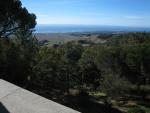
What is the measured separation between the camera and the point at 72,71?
3094 centimetres

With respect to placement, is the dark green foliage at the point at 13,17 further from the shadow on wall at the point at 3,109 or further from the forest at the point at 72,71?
the shadow on wall at the point at 3,109

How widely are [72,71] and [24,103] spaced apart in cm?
2841

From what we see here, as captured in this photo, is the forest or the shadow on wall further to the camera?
the forest

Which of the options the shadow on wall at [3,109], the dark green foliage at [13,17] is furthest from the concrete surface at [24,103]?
the dark green foliage at [13,17]

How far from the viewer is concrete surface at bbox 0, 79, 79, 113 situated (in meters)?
2.30

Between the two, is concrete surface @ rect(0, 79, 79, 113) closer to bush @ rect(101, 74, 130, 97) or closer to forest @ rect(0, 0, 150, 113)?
forest @ rect(0, 0, 150, 113)

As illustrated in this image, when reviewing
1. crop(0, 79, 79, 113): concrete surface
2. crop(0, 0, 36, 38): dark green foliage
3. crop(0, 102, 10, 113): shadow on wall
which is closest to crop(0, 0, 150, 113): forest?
crop(0, 0, 36, 38): dark green foliage

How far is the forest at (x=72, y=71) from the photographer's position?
1909 cm

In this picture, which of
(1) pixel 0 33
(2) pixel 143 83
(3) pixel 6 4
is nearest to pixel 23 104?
(3) pixel 6 4

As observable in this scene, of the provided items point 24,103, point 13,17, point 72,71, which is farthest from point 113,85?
point 24,103

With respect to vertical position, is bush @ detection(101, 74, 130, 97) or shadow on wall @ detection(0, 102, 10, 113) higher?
shadow on wall @ detection(0, 102, 10, 113)

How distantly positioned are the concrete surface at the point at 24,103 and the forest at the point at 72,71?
13574mm

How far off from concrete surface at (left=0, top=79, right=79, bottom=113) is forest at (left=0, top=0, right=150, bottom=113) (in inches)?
534

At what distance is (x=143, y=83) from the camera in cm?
3341
